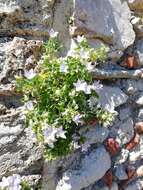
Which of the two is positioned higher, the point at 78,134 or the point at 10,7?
the point at 10,7

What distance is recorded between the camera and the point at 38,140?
219cm

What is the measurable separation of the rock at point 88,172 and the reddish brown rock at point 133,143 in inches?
6.3

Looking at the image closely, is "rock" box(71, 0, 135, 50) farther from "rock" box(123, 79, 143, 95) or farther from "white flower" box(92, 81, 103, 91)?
"white flower" box(92, 81, 103, 91)

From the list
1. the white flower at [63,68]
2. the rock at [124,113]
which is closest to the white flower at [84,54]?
the white flower at [63,68]

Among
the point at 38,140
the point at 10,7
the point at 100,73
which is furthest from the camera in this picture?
the point at 100,73

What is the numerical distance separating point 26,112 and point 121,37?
77 cm

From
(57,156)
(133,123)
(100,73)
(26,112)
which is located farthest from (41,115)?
(133,123)

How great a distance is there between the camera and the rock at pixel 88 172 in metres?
2.31

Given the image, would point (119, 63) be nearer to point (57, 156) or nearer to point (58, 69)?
point (58, 69)

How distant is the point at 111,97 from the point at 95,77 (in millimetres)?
144

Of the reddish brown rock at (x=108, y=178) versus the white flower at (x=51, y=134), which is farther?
the reddish brown rock at (x=108, y=178)

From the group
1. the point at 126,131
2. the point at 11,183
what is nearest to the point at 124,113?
the point at 126,131

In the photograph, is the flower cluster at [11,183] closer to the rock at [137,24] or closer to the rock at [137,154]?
the rock at [137,154]

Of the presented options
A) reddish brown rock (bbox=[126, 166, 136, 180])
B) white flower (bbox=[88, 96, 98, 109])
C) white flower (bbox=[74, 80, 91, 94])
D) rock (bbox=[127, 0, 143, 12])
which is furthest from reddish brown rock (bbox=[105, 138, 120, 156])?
rock (bbox=[127, 0, 143, 12])
